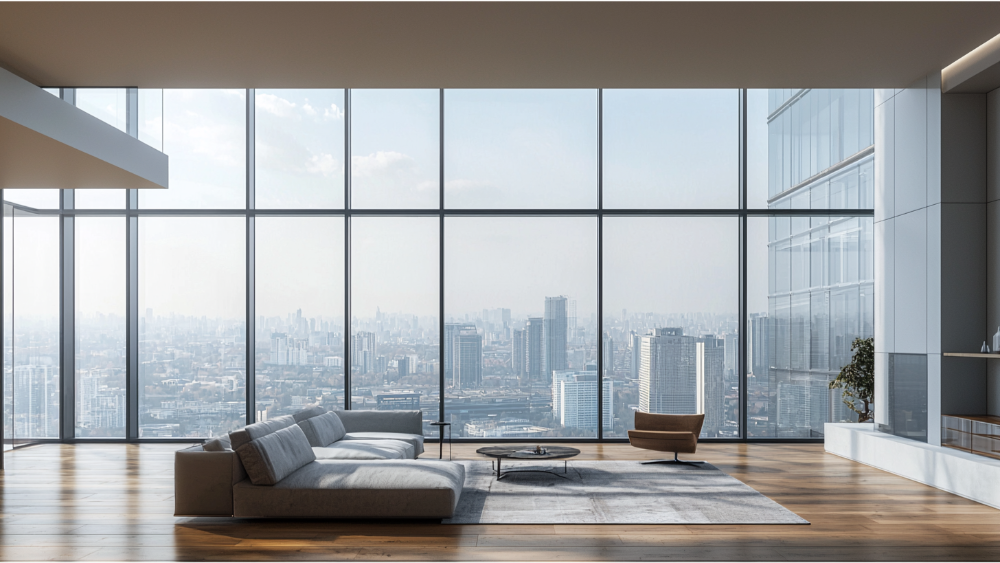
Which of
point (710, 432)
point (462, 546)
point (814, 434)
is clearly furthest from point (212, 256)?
point (814, 434)

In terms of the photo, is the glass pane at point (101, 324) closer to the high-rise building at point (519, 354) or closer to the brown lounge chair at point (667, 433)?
the high-rise building at point (519, 354)

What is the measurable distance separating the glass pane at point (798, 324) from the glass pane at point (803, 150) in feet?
0.93

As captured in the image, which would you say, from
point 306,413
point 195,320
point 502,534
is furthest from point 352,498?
point 195,320

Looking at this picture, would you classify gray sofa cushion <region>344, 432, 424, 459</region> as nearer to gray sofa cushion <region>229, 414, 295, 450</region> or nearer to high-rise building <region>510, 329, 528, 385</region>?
gray sofa cushion <region>229, 414, 295, 450</region>

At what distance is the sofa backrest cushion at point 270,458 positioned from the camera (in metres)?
5.11

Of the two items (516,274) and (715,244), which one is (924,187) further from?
(516,274)

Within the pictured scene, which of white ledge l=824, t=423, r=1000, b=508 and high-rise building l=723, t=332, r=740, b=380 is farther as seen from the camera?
high-rise building l=723, t=332, r=740, b=380

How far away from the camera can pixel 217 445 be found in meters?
5.31

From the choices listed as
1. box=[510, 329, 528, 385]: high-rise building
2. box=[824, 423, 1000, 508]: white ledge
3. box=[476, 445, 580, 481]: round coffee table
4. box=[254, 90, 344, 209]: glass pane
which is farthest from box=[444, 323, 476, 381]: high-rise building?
box=[824, 423, 1000, 508]: white ledge

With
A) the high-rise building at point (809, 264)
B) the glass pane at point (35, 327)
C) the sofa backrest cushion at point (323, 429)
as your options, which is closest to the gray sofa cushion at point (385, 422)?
the sofa backrest cushion at point (323, 429)

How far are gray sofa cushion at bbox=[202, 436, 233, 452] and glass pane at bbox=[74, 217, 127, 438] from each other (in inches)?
179

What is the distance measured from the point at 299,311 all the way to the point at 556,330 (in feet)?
10.4

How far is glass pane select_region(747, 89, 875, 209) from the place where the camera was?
8844 mm

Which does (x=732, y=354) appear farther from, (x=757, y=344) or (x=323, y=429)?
(x=323, y=429)
